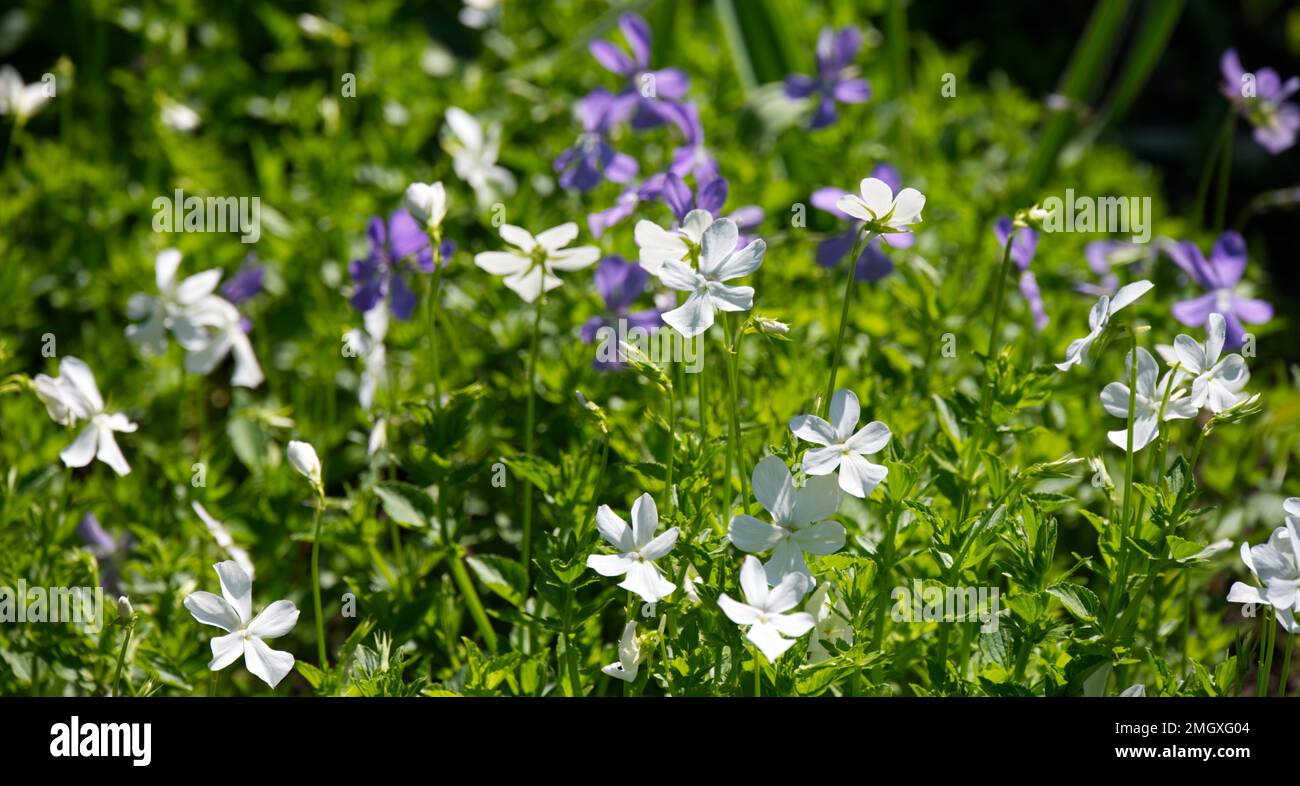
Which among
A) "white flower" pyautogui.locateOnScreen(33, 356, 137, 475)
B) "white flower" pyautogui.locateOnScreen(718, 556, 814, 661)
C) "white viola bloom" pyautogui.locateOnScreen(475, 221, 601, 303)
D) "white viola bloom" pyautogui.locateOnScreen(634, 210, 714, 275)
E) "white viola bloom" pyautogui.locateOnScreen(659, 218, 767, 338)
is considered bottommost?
"white flower" pyautogui.locateOnScreen(718, 556, 814, 661)

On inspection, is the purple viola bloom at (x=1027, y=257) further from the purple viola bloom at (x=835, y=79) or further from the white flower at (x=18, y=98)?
the white flower at (x=18, y=98)

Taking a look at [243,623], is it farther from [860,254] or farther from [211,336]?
[860,254]

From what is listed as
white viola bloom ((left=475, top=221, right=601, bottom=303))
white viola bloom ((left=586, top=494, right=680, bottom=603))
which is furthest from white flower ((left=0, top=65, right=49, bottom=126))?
white viola bloom ((left=586, top=494, right=680, bottom=603))

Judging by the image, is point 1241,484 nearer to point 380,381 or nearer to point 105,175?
point 380,381

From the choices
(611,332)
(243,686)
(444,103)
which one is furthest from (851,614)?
(444,103)

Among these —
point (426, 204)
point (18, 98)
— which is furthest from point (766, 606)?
point (18, 98)

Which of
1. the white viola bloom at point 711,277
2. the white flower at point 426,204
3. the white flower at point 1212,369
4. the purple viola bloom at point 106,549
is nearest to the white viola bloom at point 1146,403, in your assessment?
the white flower at point 1212,369

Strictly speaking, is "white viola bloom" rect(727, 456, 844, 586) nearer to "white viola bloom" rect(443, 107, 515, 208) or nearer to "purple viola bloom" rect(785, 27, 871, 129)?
"white viola bloom" rect(443, 107, 515, 208)
